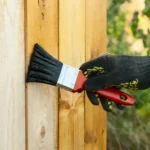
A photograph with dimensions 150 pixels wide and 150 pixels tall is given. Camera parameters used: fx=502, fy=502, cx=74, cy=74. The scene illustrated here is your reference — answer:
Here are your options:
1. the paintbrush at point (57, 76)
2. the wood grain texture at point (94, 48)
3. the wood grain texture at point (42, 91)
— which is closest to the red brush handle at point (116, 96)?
the paintbrush at point (57, 76)

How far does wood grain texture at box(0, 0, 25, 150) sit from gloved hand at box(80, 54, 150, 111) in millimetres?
244

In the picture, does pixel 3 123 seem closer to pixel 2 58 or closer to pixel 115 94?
pixel 2 58

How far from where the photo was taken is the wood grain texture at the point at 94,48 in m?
2.12

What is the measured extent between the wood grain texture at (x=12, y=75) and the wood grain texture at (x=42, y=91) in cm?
3

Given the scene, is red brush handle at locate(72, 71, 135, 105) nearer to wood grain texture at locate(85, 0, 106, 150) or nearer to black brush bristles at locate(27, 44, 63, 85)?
black brush bristles at locate(27, 44, 63, 85)

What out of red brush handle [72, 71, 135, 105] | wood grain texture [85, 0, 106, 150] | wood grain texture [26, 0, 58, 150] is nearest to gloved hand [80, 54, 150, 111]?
red brush handle [72, 71, 135, 105]

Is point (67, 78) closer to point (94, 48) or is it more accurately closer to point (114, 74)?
point (114, 74)

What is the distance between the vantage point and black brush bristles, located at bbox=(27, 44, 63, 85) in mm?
1801

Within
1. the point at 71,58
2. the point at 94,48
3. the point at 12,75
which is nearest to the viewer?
the point at 12,75

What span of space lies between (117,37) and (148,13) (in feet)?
4.58

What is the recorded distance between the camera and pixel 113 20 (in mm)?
3916

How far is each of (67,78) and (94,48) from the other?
372 mm

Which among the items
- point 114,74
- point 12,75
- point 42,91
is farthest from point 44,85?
point 114,74

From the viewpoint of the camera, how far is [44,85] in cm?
190
